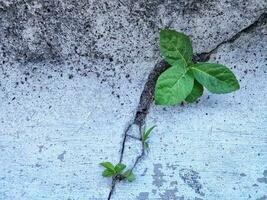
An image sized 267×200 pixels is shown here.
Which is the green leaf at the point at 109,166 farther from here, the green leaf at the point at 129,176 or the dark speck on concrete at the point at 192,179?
the dark speck on concrete at the point at 192,179

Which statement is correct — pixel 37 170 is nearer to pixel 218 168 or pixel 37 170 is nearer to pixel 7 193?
pixel 7 193

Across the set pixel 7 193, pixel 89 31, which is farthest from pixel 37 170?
pixel 89 31

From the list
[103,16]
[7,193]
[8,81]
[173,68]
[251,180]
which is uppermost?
[103,16]

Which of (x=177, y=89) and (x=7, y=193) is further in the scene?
(x=7, y=193)

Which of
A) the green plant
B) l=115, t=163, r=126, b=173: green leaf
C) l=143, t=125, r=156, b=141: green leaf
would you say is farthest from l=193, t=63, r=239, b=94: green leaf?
l=115, t=163, r=126, b=173: green leaf

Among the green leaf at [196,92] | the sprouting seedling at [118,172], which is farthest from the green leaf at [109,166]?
the green leaf at [196,92]

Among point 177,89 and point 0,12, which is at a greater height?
point 0,12

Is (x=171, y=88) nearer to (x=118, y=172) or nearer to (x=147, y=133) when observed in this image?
(x=147, y=133)
